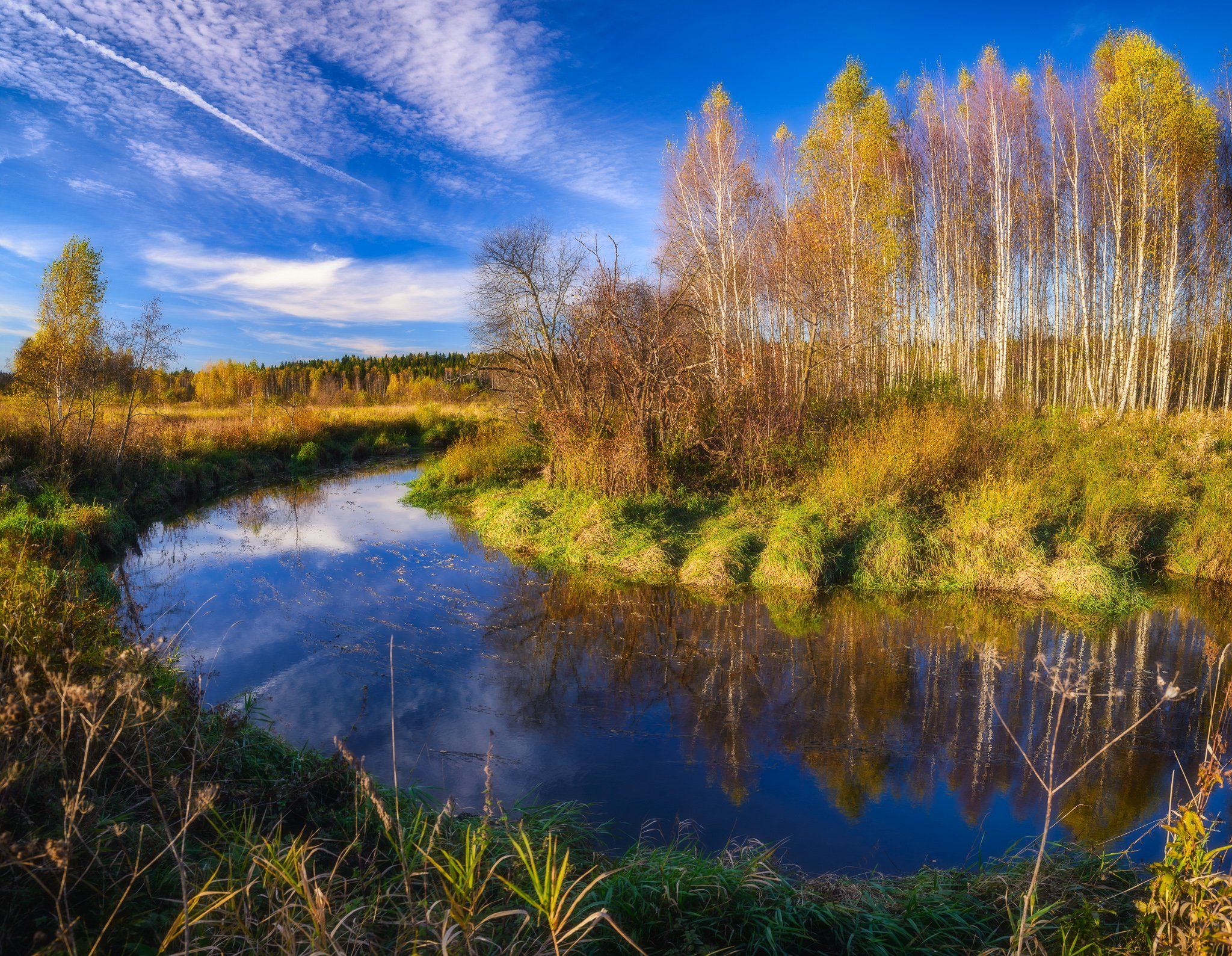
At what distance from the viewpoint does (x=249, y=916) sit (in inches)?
92.6

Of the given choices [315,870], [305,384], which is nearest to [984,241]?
[315,870]

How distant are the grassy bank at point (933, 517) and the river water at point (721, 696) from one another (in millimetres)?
627

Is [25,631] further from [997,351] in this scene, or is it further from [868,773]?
[997,351]

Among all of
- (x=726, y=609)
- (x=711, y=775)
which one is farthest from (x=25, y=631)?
(x=726, y=609)

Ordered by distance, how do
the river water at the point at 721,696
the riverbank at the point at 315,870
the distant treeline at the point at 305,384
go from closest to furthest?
the riverbank at the point at 315,870
the river water at the point at 721,696
the distant treeline at the point at 305,384

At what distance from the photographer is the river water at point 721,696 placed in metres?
4.34

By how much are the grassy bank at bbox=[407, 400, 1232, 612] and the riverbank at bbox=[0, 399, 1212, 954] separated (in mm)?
5865

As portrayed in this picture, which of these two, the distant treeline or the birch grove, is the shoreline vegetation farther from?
the distant treeline

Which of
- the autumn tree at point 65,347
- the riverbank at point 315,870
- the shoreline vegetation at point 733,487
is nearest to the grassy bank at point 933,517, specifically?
the shoreline vegetation at point 733,487

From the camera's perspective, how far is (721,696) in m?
6.01

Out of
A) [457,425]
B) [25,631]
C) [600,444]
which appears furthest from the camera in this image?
[457,425]

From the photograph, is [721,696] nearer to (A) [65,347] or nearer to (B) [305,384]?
(A) [65,347]

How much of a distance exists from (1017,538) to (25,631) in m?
10.7

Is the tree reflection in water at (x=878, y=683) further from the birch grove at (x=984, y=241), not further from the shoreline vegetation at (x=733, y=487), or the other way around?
the birch grove at (x=984, y=241)
